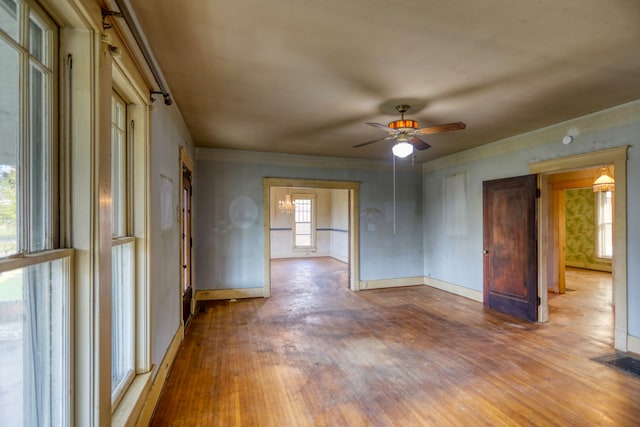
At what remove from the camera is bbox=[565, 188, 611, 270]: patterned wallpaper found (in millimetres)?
8867

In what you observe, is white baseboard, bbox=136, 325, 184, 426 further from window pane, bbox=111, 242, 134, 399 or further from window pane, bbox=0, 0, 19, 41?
window pane, bbox=0, 0, 19, 41

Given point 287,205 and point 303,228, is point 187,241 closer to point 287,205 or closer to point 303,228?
point 287,205

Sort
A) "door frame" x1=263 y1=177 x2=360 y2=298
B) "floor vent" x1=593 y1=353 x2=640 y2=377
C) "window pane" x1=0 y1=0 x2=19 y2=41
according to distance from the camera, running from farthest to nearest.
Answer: "door frame" x1=263 y1=177 x2=360 y2=298 → "floor vent" x1=593 y1=353 x2=640 y2=377 → "window pane" x1=0 y1=0 x2=19 y2=41

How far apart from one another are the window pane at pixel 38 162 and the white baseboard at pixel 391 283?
570 cm

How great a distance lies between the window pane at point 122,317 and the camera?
2035 millimetres

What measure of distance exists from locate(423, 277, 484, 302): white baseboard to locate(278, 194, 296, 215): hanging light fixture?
523 centimetres

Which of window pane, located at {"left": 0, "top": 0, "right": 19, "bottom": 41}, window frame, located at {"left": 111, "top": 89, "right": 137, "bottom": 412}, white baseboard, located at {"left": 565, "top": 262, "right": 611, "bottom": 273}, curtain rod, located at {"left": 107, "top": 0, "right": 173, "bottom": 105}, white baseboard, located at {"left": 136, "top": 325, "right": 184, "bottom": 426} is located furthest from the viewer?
white baseboard, located at {"left": 565, "top": 262, "right": 611, "bottom": 273}

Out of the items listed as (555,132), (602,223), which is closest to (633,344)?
(555,132)

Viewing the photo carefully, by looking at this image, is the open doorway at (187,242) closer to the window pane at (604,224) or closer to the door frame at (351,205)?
the door frame at (351,205)

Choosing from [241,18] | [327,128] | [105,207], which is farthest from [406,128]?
[105,207]

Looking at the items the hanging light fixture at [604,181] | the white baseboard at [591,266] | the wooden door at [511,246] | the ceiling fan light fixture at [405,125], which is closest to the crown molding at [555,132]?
the wooden door at [511,246]

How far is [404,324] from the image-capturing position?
4.42 metres

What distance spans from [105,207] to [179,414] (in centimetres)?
173

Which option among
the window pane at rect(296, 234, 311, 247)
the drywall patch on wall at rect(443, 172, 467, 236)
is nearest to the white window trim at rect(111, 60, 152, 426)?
the drywall patch on wall at rect(443, 172, 467, 236)
